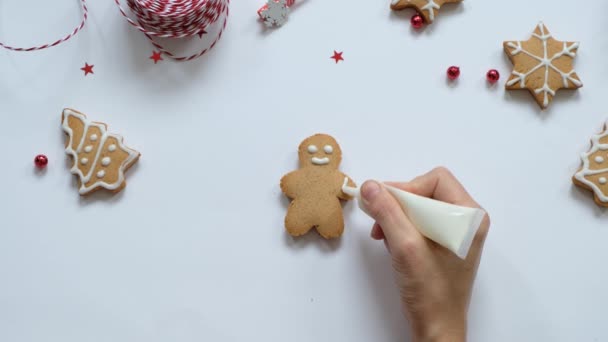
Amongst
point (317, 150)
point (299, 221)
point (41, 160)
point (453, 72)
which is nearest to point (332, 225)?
point (299, 221)

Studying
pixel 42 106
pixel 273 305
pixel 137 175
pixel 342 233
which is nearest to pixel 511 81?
pixel 342 233

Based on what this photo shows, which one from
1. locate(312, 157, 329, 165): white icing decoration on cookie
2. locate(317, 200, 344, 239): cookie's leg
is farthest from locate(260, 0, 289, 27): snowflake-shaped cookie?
locate(317, 200, 344, 239): cookie's leg

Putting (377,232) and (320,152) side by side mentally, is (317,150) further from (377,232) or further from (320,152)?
(377,232)

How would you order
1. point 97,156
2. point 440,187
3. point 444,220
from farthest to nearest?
point 97,156 < point 440,187 < point 444,220

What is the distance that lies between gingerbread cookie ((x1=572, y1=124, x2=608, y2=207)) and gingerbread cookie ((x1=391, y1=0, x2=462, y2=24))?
0.50m

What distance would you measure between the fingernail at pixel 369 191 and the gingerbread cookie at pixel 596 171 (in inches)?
20.3

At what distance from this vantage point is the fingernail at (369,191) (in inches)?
44.9

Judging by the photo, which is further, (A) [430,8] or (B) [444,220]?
(A) [430,8]

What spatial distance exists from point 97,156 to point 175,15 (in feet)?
1.29

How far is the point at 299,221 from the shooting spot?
A: 1.24m

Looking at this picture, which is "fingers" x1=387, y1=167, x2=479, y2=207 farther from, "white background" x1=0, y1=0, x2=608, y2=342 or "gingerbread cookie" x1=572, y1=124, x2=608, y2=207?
"gingerbread cookie" x1=572, y1=124, x2=608, y2=207

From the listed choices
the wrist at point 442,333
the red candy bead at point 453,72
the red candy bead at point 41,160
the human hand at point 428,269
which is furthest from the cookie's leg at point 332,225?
the red candy bead at point 41,160

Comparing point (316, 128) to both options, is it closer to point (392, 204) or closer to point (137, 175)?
point (392, 204)

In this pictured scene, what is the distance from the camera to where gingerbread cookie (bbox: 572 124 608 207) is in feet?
4.14
